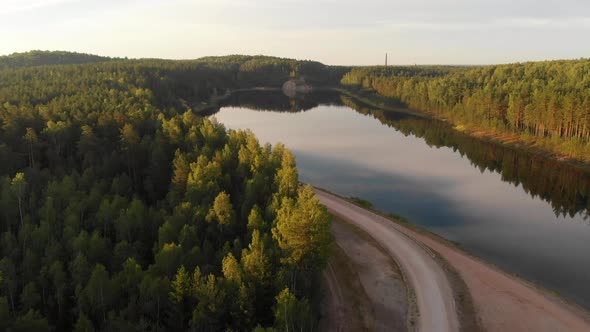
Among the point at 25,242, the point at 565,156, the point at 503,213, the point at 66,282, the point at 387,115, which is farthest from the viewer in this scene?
the point at 387,115

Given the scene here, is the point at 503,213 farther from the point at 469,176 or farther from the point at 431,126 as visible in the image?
the point at 431,126

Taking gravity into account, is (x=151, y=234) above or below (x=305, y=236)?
below

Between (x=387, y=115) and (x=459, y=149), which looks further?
(x=387, y=115)

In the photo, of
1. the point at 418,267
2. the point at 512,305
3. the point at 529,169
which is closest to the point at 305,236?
the point at 418,267

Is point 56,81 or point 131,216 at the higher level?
point 56,81

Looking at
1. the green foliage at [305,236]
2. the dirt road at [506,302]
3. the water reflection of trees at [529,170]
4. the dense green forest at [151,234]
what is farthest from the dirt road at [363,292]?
the water reflection of trees at [529,170]

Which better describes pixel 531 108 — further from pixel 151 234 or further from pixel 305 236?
pixel 151 234

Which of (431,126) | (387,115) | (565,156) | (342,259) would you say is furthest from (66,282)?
(387,115)
